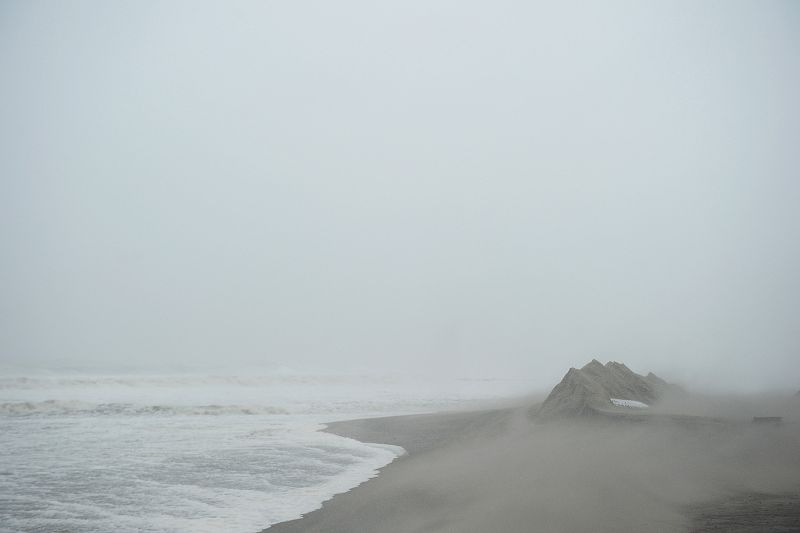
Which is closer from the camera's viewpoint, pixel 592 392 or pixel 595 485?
pixel 595 485

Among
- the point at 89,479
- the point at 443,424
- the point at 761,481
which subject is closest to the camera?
the point at 761,481

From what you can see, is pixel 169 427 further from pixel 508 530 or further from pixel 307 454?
pixel 508 530

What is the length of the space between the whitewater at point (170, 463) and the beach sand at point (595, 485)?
1132 millimetres

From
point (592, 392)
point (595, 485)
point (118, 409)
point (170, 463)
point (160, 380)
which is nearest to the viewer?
point (595, 485)

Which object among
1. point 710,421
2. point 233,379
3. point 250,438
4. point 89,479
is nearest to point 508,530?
point 710,421

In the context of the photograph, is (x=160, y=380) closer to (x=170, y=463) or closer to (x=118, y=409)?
(x=118, y=409)

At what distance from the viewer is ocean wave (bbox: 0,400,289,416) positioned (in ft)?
69.8

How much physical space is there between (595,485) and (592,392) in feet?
19.0

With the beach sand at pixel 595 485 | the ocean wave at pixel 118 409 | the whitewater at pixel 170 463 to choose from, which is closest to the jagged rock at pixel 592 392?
the beach sand at pixel 595 485

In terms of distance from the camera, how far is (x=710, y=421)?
9.51 meters

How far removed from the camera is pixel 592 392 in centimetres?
1200

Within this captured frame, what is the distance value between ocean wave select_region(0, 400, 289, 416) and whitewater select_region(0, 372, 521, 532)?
46 millimetres

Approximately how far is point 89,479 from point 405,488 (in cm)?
605

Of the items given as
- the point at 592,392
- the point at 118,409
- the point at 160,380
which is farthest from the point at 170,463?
the point at 160,380
